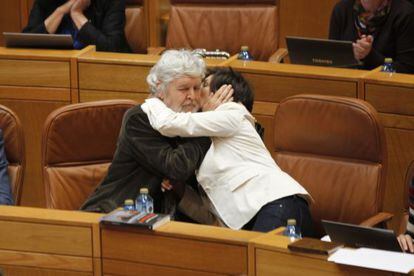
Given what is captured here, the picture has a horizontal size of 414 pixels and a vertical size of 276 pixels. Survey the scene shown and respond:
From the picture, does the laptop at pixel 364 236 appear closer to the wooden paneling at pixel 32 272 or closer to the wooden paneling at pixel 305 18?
the wooden paneling at pixel 32 272

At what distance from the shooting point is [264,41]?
207 inches

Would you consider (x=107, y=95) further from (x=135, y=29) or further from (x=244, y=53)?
(x=135, y=29)

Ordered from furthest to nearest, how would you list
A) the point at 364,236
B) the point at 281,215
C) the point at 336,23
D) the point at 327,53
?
the point at 336,23, the point at 327,53, the point at 281,215, the point at 364,236

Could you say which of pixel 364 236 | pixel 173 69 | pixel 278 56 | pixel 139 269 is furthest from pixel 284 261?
pixel 278 56

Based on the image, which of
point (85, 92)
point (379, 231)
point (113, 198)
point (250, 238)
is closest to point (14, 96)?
point (85, 92)

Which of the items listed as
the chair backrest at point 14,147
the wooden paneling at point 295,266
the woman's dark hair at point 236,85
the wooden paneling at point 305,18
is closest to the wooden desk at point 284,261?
the wooden paneling at point 295,266

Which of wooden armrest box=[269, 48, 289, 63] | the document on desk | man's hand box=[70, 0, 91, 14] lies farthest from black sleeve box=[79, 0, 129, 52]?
the document on desk

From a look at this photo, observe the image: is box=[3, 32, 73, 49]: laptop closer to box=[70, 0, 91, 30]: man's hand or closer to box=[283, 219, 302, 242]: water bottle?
box=[70, 0, 91, 30]: man's hand

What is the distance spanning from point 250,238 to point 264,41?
2.58m

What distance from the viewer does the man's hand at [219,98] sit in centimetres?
345

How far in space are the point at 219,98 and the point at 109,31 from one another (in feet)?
6.14

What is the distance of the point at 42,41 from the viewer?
15.3ft

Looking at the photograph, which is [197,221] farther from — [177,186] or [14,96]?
[14,96]

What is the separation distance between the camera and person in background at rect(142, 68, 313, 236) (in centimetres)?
330
